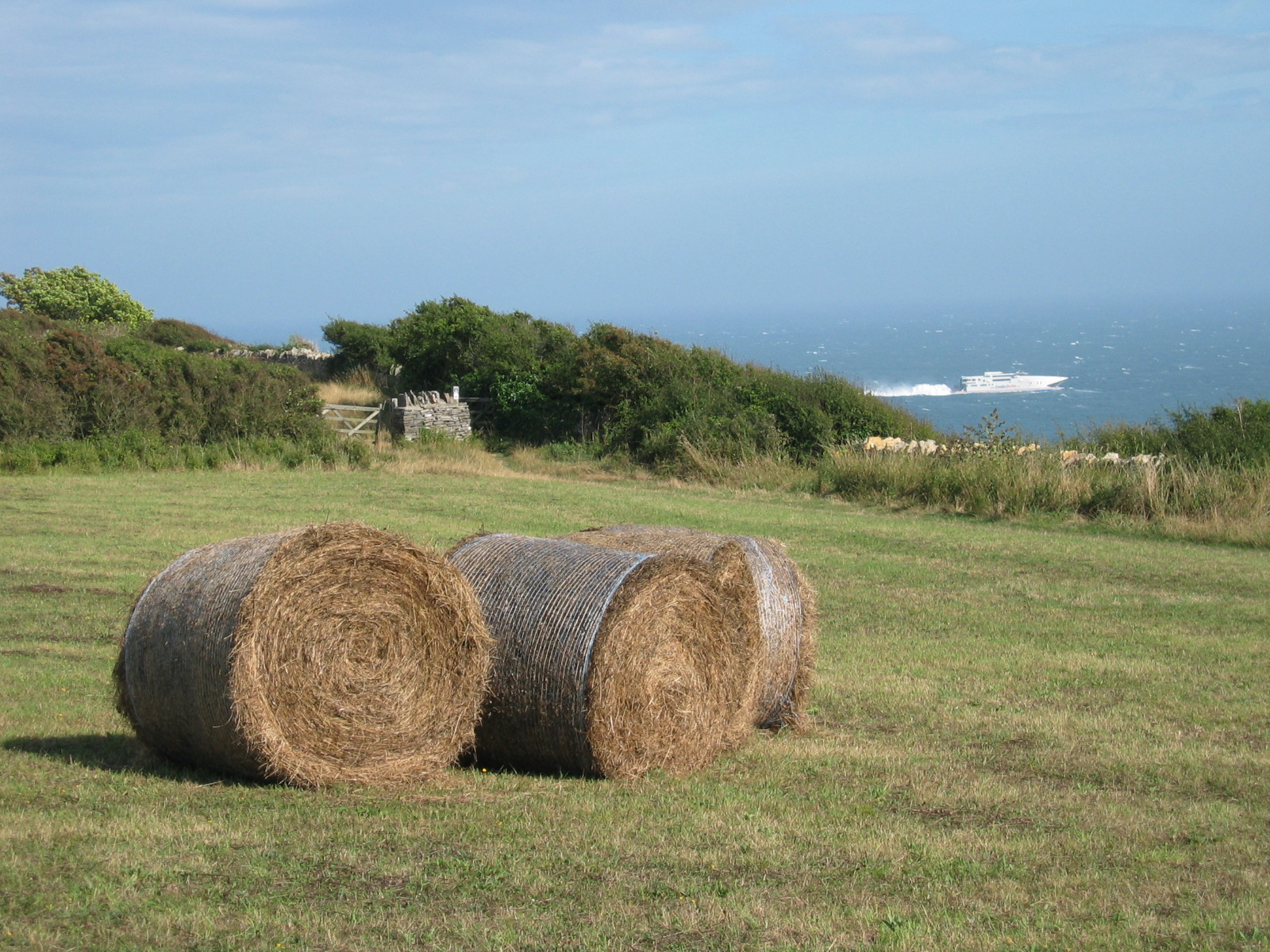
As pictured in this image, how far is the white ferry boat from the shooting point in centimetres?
8619

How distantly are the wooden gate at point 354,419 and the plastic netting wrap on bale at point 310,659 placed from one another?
27.4 m

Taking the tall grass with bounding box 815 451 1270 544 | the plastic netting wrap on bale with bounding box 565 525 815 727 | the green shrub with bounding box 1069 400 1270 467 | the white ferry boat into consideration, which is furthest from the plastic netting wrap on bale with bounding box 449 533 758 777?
the white ferry boat

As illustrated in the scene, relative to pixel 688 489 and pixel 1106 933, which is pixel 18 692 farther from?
pixel 688 489

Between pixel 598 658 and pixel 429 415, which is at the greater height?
pixel 429 415

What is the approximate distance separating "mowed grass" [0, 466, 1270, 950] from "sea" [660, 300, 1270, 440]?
17.1 m

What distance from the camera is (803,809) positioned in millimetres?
7039

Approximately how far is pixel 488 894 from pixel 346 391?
37.2m

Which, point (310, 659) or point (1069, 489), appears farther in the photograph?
point (1069, 489)

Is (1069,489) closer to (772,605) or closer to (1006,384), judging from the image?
(772,605)

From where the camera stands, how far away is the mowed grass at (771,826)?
512 centimetres

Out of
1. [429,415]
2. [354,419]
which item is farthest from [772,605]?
[354,419]

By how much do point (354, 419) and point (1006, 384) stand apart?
64.9m

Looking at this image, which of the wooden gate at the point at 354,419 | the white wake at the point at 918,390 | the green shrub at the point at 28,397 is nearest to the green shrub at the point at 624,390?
the wooden gate at the point at 354,419

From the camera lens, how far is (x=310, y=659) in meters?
7.11
